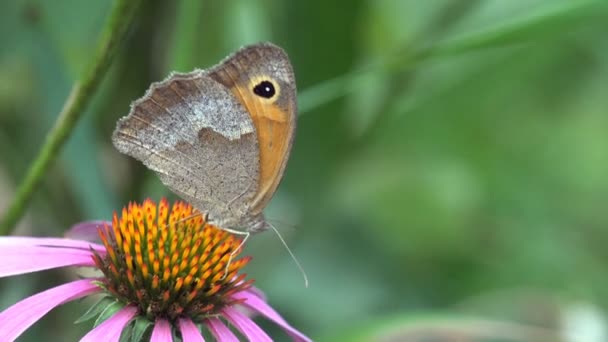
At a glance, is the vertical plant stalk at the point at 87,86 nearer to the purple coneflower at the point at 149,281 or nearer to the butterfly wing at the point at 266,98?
the purple coneflower at the point at 149,281

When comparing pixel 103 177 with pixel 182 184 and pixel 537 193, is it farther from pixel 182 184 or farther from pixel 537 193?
pixel 537 193

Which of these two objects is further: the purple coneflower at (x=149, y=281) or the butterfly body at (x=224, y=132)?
the butterfly body at (x=224, y=132)

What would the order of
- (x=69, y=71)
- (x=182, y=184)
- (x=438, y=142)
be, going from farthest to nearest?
(x=438, y=142) → (x=69, y=71) → (x=182, y=184)

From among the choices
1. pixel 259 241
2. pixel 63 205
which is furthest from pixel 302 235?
pixel 63 205

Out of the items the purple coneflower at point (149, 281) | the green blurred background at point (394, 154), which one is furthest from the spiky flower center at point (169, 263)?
the green blurred background at point (394, 154)

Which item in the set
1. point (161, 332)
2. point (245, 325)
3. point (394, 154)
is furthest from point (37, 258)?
point (394, 154)

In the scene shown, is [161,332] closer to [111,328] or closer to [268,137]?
[111,328]

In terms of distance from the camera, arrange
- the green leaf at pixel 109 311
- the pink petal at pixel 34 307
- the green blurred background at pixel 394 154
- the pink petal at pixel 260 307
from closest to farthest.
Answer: the pink petal at pixel 34 307 → the green leaf at pixel 109 311 → the pink petal at pixel 260 307 → the green blurred background at pixel 394 154

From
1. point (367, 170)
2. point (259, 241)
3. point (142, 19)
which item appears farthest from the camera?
point (367, 170)
